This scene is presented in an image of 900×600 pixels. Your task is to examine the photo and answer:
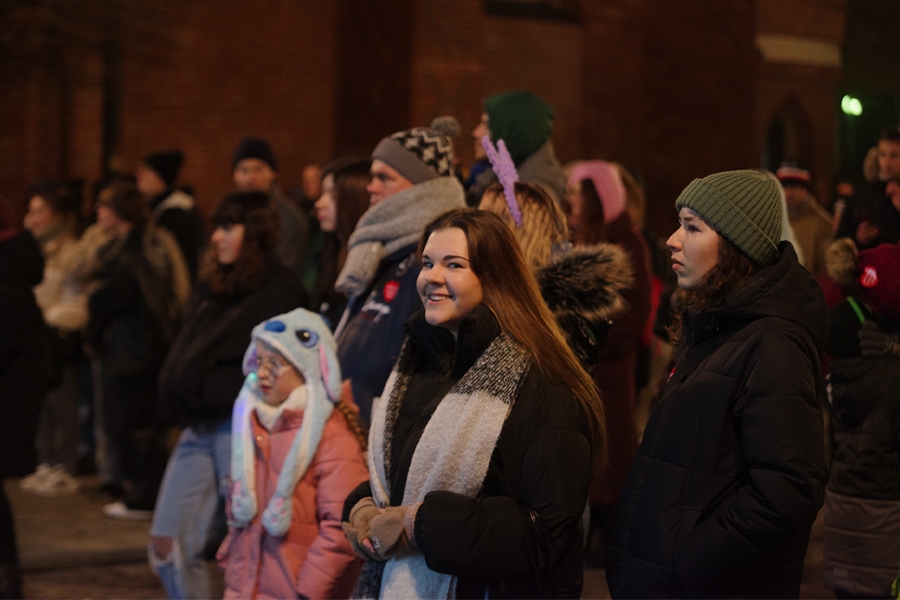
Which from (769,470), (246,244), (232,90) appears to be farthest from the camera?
(232,90)

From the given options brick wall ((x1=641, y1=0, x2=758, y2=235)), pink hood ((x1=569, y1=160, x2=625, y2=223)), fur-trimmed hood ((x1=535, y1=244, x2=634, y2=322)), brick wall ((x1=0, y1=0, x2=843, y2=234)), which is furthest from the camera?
brick wall ((x1=641, y1=0, x2=758, y2=235))

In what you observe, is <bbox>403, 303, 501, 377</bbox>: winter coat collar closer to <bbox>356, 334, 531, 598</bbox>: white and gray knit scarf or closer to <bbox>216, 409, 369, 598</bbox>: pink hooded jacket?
<bbox>356, 334, 531, 598</bbox>: white and gray knit scarf

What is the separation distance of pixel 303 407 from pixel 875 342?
234 cm

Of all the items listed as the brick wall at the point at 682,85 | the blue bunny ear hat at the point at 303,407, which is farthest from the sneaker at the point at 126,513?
the brick wall at the point at 682,85

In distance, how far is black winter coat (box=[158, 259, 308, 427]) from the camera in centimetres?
540

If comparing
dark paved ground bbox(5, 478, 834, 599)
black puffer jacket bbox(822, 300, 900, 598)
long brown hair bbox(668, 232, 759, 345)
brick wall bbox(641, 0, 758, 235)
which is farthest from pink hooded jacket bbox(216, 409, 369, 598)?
brick wall bbox(641, 0, 758, 235)

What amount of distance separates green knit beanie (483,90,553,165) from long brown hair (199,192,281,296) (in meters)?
1.27

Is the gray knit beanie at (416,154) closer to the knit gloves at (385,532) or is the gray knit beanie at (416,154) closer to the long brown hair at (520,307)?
the long brown hair at (520,307)

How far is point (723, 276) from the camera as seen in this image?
3.23 m

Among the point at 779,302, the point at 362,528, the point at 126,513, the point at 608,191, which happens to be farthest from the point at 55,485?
the point at 779,302

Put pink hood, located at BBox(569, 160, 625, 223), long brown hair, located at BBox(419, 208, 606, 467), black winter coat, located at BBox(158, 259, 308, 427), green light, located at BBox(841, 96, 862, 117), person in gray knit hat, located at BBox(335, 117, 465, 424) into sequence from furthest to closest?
green light, located at BBox(841, 96, 862, 117) < pink hood, located at BBox(569, 160, 625, 223) < black winter coat, located at BBox(158, 259, 308, 427) < person in gray knit hat, located at BBox(335, 117, 465, 424) < long brown hair, located at BBox(419, 208, 606, 467)

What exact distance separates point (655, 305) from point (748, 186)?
483 cm

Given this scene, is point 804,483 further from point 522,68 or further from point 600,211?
point 522,68

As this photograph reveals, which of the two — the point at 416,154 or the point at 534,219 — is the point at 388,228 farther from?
→ the point at 534,219
